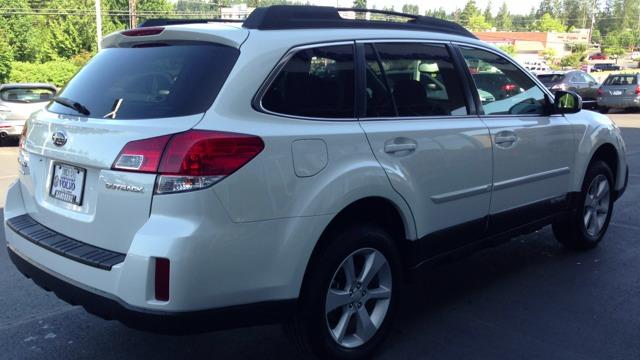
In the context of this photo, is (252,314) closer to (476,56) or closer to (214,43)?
(214,43)

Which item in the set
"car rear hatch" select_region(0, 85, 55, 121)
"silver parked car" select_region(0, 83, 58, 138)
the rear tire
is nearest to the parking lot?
the rear tire

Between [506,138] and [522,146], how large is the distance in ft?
0.74

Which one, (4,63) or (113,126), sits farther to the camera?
(4,63)

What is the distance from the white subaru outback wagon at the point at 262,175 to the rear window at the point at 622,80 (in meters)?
21.3

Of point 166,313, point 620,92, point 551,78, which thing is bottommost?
point 620,92

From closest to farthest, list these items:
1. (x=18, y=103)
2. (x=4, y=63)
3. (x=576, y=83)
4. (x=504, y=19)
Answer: (x=18, y=103) < (x=576, y=83) < (x=4, y=63) < (x=504, y=19)

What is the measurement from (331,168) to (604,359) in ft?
6.45

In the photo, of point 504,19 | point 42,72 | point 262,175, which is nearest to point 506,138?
point 262,175

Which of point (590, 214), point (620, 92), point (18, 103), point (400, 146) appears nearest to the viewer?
point (400, 146)

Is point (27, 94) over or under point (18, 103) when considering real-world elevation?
over

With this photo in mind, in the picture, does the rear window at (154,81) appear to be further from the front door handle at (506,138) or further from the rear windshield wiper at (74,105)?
the front door handle at (506,138)

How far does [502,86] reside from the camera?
4.56 m

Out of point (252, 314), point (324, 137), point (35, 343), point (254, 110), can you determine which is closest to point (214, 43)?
point (254, 110)

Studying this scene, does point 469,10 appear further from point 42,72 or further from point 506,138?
point 506,138
